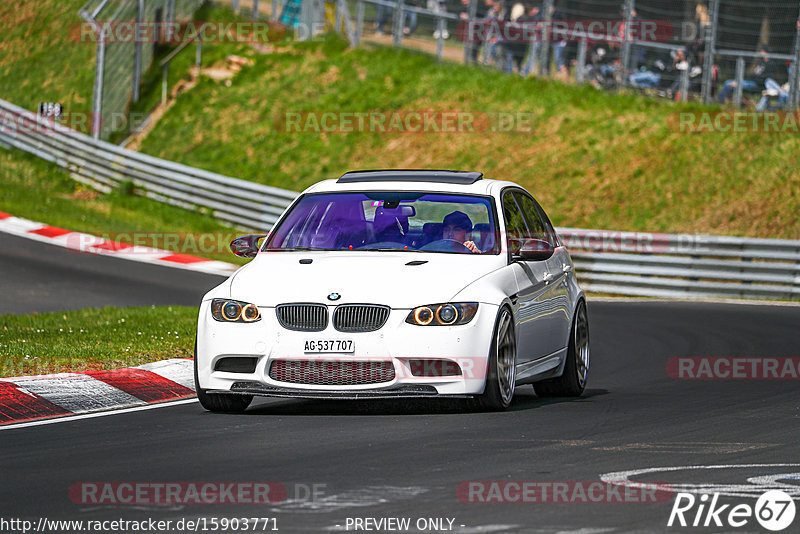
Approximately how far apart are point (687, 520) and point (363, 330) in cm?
342

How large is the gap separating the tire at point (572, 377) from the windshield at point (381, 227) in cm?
127

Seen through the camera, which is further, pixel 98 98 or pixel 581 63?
pixel 98 98

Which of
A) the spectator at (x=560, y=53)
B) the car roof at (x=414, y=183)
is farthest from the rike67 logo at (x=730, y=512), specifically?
the spectator at (x=560, y=53)

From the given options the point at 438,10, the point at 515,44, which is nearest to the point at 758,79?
the point at 515,44

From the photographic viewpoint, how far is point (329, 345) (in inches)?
356

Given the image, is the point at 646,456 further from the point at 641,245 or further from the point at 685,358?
the point at 641,245

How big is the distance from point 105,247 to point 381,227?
604 inches

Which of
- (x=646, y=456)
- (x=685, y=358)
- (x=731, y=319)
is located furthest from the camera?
(x=731, y=319)

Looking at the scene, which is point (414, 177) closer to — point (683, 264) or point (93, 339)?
point (93, 339)

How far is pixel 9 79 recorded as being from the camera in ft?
139

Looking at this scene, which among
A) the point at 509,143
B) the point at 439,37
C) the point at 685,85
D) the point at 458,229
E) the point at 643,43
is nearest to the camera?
the point at 458,229

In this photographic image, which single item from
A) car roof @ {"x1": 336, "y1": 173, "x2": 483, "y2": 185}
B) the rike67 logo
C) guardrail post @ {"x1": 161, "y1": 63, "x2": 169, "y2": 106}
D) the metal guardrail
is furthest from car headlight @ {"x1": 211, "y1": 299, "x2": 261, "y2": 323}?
guardrail post @ {"x1": 161, "y1": 63, "x2": 169, "y2": 106}

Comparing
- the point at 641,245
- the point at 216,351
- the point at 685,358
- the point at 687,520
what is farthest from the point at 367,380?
the point at 641,245

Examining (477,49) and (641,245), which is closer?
(641,245)
